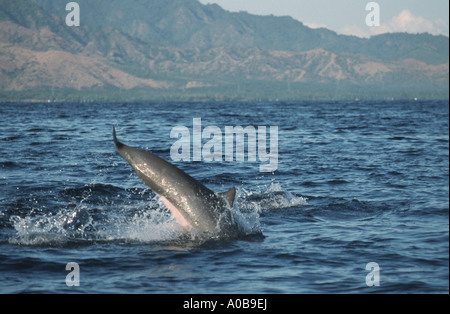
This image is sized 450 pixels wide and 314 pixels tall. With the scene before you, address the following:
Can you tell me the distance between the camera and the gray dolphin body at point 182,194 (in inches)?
490

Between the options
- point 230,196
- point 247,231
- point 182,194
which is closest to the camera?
point 182,194

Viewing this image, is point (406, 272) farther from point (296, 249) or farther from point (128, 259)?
point (128, 259)

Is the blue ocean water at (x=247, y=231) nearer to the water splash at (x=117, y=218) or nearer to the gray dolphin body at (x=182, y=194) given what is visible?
the water splash at (x=117, y=218)

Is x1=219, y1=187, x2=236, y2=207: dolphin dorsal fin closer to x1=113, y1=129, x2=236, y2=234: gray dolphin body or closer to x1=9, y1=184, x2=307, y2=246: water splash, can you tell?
x1=113, y1=129, x2=236, y2=234: gray dolphin body

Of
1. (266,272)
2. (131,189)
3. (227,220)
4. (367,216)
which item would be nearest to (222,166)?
(131,189)

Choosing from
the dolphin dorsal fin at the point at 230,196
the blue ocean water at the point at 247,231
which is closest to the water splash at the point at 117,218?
the blue ocean water at the point at 247,231

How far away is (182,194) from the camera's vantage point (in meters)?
12.6

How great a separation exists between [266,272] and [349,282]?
1.57 meters

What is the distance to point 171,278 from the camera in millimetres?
10617

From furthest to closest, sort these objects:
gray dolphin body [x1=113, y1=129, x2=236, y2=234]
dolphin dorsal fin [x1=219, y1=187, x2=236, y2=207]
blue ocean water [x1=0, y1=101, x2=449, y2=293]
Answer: dolphin dorsal fin [x1=219, y1=187, x2=236, y2=207]
gray dolphin body [x1=113, y1=129, x2=236, y2=234]
blue ocean water [x1=0, y1=101, x2=449, y2=293]

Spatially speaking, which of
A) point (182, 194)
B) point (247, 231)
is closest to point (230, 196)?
point (182, 194)

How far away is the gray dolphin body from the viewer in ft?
40.8

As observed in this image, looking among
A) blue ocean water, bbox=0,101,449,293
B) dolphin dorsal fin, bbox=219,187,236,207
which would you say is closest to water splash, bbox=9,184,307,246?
blue ocean water, bbox=0,101,449,293

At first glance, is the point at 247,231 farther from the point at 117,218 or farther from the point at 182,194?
the point at 117,218
